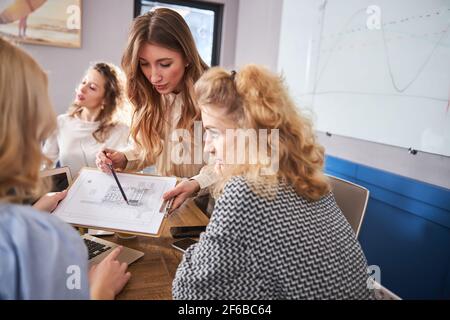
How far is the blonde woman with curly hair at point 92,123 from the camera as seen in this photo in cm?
204

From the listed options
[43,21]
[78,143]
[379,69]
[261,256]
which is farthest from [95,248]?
[43,21]

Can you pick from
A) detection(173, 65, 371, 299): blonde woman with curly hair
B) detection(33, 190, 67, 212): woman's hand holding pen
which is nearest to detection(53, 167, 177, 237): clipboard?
detection(33, 190, 67, 212): woman's hand holding pen

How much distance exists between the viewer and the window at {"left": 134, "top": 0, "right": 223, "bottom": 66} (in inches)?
126

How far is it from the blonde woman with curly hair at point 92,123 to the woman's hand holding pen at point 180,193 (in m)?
1.05

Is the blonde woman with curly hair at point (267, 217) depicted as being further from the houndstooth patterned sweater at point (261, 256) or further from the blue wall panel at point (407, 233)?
the blue wall panel at point (407, 233)

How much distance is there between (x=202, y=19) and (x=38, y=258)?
3.14 meters

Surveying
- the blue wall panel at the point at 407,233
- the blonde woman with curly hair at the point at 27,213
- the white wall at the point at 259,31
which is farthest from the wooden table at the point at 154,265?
the white wall at the point at 259,31

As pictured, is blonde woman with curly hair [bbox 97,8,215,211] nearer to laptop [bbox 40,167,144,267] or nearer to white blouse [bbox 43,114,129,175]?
laptop [bbox 40,167,144,267]

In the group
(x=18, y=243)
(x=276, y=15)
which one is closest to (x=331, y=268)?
(x=18, y=243)

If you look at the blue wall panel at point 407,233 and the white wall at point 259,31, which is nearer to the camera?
the blue wall panel at point 407,233

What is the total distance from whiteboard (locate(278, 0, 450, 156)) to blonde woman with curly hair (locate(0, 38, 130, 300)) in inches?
29.3

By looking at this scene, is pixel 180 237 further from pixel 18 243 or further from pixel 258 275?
pixel 18 243

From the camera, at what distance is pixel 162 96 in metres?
1.58
